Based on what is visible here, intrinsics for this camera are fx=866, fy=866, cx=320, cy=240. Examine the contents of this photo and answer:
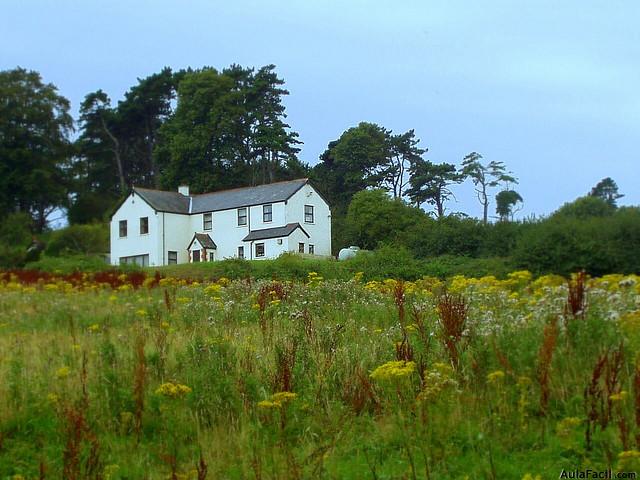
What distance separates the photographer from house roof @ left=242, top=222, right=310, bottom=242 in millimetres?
49562

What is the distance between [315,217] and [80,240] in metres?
15.3

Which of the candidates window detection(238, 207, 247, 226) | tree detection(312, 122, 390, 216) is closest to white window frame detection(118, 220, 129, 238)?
window detection(238, 207, 247, 226)

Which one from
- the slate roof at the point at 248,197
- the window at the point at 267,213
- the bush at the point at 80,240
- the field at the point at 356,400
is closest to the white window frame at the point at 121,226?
the bush at the point at 80,240

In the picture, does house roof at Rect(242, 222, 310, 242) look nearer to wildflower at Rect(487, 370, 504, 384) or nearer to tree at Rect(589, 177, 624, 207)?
tree at Rect(589, 177, 624, 207)

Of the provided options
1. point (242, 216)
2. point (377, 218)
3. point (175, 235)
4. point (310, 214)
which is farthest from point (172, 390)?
point (175, 235)

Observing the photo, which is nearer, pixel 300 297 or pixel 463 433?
pixel 463 433

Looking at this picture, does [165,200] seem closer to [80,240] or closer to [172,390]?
[80,240]

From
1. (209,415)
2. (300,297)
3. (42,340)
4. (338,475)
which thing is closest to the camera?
(338,475)

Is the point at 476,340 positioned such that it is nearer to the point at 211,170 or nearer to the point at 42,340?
the point at 42,340

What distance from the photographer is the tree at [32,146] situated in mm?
61281

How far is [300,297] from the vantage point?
13156mm

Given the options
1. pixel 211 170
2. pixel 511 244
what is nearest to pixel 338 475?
pixel 511 244

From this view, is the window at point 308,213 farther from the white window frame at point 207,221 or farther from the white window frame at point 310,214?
the white window frame at point 207,221

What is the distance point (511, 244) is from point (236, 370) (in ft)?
85.3
